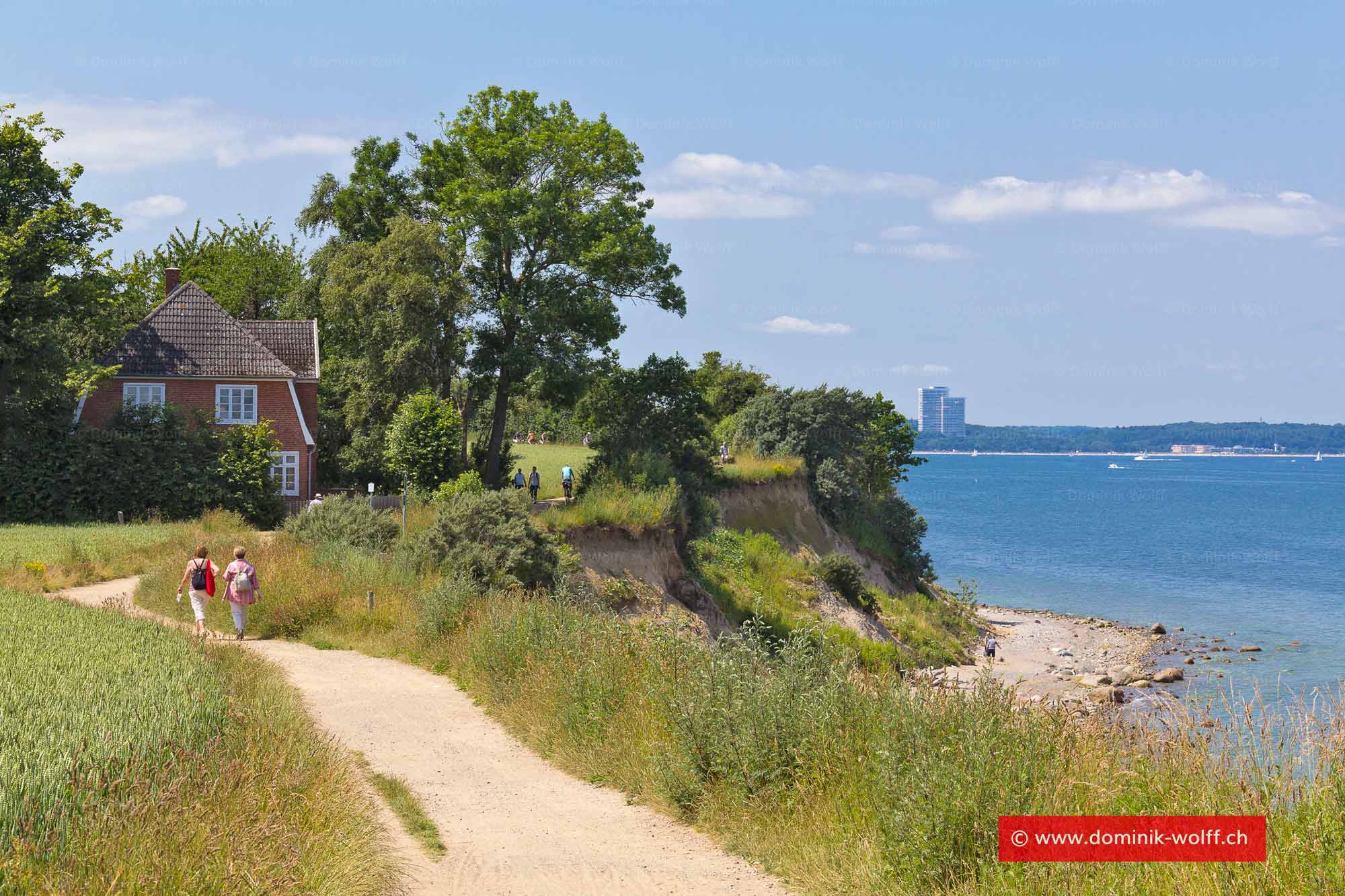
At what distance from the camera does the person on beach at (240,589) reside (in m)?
19.5

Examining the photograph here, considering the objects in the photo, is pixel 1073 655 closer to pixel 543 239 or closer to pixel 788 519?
pixel 788 519

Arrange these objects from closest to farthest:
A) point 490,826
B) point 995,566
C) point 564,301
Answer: point 490,826, point 564,301, point 995,566

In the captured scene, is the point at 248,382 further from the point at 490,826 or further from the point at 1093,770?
the point at 1093,770

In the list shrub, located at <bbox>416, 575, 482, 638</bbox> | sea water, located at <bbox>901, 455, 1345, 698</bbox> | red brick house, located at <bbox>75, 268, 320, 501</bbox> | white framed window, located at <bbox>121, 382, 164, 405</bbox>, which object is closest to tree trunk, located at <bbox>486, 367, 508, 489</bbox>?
red brick house, located at <bbox>75, 268, 320, 501</bbox>

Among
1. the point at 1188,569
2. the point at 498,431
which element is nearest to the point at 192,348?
the point at 498,431

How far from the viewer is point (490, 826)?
1028cm

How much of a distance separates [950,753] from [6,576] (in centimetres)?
2244

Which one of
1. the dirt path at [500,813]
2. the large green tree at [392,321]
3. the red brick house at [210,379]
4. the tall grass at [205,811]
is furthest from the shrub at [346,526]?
the red brick house at [210,379]

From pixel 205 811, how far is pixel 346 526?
1993 centimetres

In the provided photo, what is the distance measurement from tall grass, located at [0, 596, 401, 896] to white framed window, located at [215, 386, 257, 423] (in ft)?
110

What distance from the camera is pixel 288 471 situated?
43.3 m

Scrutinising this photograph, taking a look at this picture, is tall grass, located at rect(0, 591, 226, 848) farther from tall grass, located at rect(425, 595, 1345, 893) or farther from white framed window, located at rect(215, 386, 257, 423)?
white framed window, located at rect(215, 386, 257, 423)

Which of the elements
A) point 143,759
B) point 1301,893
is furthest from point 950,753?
point 143,759

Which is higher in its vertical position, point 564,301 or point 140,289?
point 140,289
